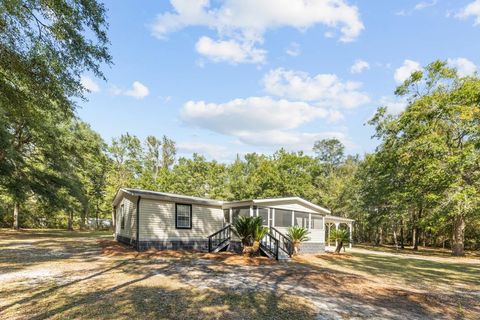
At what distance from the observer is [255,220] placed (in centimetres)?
1339

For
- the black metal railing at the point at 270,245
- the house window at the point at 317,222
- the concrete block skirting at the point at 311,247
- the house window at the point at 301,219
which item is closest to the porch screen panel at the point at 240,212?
the black metal railing at the point at 270,245

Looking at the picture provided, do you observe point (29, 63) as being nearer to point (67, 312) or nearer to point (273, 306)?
point (67, 312)

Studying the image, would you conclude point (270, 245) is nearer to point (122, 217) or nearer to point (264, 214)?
point (264, 214)

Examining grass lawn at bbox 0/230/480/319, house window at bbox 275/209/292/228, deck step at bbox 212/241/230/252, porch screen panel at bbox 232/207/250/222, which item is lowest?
deck step at bbox 212/241/230/252

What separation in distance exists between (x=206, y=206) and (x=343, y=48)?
10855 millimetres

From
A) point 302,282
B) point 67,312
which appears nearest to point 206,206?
point 302,282

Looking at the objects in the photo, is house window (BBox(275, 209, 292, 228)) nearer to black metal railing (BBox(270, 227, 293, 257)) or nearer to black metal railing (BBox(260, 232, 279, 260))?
black metal railing (BBox(270, 227, 293, 257))

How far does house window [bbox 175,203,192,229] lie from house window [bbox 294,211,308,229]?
661cm

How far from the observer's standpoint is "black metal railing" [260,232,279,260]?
45.3ft

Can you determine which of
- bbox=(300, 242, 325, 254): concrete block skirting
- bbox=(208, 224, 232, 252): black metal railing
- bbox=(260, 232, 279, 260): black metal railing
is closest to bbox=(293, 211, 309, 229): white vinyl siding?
bbox=(300, 242, 325, 254): concrete block skirting

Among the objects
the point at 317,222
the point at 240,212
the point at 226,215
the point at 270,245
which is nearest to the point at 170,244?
the point at 226,215

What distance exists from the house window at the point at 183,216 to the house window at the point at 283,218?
16.4 feet

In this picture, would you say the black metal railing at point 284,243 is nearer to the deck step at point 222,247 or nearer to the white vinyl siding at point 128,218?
the deck step at point 222,247

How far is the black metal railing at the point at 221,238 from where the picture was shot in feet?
51.5
